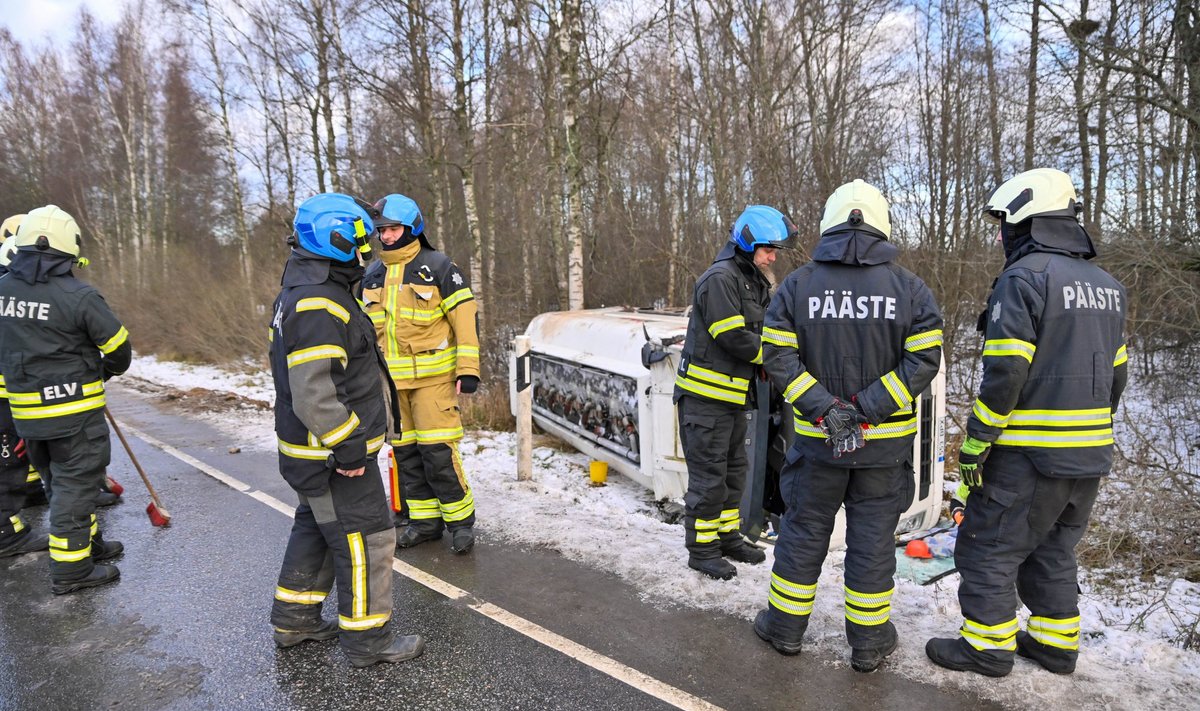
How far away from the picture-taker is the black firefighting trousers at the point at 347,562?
3168mm

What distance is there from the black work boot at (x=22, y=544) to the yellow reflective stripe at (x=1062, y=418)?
5.91 meters

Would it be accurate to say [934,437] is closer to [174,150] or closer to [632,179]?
[632,179]

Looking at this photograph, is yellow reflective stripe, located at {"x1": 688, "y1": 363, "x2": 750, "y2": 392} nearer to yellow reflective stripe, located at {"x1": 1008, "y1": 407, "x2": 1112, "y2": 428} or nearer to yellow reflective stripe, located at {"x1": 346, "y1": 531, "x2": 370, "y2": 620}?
yellow reflective stripe, located at {"x1": 1008, "y1": 407, "x2": 1112, "y2": 428}

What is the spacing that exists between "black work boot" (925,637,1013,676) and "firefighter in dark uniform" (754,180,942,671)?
0.58 ft

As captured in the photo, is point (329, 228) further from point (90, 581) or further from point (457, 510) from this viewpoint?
point (90, 581)

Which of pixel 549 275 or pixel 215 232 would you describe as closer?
pixel 549 275

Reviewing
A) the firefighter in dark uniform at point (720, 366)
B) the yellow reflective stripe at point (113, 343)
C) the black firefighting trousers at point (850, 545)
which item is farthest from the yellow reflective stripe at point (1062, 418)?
the yellow reflective stripe at point (113, 343)

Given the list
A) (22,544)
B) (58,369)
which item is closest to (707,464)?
(58,369)

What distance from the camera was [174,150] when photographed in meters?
25.3

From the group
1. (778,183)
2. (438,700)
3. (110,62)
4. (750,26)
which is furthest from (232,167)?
(438,700)

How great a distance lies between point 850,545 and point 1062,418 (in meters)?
1.03

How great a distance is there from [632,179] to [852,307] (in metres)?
15.1

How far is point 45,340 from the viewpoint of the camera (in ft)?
13.3

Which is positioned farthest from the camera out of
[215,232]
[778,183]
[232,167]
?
[215,232]
